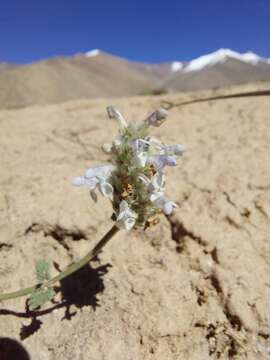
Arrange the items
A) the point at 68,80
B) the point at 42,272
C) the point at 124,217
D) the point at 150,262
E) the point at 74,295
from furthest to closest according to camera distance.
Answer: the point at 68,80
the point at 150,262
the point at 74,295
the point at 42,272
the point at 124,217

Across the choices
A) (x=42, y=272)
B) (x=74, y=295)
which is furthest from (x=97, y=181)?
(x=74, y=295)

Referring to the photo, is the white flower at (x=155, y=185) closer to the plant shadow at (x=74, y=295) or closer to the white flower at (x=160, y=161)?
the white flower at (x=160, y=161)

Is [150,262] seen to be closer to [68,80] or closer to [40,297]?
[40,297]

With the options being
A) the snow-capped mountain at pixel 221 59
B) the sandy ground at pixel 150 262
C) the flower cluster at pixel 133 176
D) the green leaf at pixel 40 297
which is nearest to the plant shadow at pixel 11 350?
the sandy ground at pixel 150 262

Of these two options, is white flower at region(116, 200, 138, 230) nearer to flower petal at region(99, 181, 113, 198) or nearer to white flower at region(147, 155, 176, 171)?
flower petal at region(99, 181, 113, 198)

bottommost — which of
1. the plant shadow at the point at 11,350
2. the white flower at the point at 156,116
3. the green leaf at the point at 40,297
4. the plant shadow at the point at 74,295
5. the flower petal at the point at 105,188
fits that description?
the plant shadow at the point at 11,350

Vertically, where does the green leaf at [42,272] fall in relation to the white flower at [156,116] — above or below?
below

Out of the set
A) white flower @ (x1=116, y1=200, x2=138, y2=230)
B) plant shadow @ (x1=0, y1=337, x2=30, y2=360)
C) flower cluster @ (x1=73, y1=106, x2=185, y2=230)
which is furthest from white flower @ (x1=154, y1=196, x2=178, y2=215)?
plant shadow @ (x1=0, y1=337, x2=30, y2=360)

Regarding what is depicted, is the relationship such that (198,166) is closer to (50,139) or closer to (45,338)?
(50,139)
